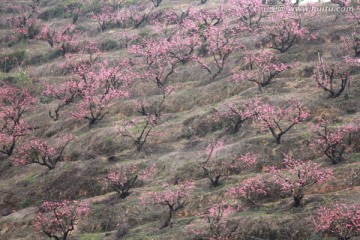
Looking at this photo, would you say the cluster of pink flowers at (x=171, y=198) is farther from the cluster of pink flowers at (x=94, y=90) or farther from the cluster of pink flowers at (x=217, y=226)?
the cluster of pink flowers at (x=94, y=90)

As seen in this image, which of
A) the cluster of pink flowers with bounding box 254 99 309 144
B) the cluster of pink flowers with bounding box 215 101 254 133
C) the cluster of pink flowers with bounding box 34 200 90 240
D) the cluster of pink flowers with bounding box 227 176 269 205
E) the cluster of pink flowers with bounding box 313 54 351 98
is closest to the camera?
the cluster of pink flowers with bounding box 227 176 269 205

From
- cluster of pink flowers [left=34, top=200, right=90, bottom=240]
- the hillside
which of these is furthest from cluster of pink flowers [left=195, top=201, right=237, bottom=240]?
cluster of pink flowers [left=34, top=200, right=90, bottom=240]

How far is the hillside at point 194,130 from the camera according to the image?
98.2 ft

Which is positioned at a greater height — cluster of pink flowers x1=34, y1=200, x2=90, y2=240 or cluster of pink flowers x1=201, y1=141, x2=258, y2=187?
cluster of pink flowers x1=201, y1=141, x2=258, y2=187

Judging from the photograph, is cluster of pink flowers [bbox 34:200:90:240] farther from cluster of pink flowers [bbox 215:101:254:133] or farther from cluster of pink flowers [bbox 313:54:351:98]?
cluster of pink flowers [bbox 313:54:351:98]

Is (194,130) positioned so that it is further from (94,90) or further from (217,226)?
(94,90)

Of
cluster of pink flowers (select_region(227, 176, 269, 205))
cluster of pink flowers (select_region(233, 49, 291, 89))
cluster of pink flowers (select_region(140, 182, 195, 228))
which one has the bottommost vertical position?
cluster of pink flowers (select_region(140, 182, 195, 228))

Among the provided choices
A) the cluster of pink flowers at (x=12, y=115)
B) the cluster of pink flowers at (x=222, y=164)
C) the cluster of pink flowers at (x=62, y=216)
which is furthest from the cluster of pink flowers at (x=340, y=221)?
the cluster of pink flowers at (x=12, y=115)

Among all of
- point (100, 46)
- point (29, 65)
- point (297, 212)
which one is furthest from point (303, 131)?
point (29, 65)

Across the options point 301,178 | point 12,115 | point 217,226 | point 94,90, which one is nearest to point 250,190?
point 301,178

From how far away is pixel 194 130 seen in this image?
44.5 metres

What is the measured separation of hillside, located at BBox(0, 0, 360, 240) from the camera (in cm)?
2994

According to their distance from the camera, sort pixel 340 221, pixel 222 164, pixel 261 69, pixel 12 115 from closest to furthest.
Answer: pixel 340 221 < pixel 222 164 < pixel 261 69 < pixel 12 115

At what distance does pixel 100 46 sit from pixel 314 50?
43.5m
